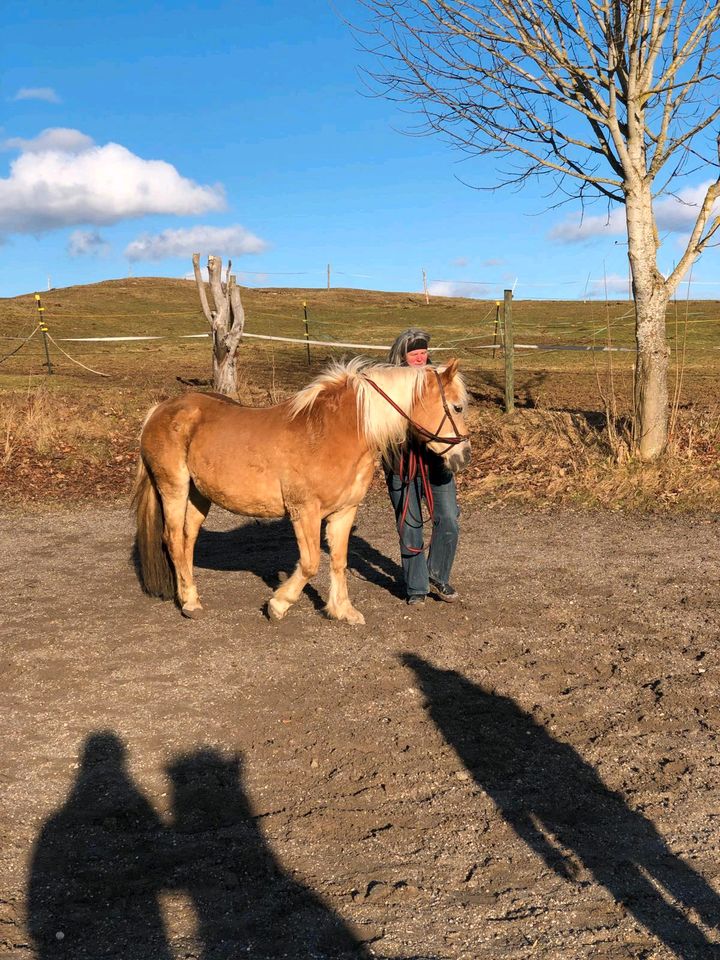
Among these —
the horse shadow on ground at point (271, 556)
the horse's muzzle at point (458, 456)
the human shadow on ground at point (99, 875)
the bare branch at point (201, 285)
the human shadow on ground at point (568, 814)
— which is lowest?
the human shadow on ground at point (99, 875)

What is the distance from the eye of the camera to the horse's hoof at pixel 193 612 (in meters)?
6.15

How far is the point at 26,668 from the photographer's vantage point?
5273 millimetres

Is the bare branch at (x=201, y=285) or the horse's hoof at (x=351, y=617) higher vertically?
the bare branch at (x=201, y=285)

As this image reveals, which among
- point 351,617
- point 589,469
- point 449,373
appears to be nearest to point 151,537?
point 351,617

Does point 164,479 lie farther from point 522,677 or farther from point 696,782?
point 696,782

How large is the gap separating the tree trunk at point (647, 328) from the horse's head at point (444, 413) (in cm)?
523

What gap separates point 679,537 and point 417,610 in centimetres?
317

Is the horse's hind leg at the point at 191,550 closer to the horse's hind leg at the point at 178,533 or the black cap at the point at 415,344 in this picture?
the horse's hind leg at the point at 178,533

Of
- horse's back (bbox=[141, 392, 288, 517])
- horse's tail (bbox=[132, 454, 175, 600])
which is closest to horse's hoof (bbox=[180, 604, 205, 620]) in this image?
horse's tail (bbox=[132, 454, 175, 600])

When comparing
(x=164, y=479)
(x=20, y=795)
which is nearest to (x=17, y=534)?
(x=164, y=479)

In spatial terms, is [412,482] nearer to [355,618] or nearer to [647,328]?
[355,618]

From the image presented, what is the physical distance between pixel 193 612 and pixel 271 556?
183 cm

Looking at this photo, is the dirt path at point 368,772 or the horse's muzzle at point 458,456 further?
the horse's muzzle at point 458,456

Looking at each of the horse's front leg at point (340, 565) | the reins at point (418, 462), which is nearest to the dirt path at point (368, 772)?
the horse's front leg at point (340, 565)
